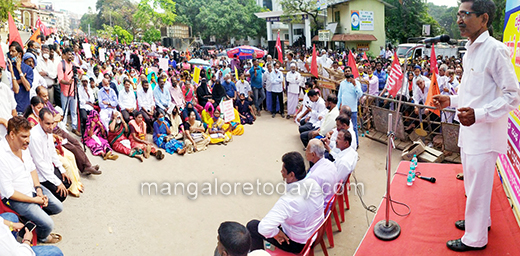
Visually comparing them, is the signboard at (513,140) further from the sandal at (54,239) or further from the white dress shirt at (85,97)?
the white dress shirt at (85,97)

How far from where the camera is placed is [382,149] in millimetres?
7867

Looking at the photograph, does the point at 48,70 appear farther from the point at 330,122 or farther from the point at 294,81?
the point at 294,81

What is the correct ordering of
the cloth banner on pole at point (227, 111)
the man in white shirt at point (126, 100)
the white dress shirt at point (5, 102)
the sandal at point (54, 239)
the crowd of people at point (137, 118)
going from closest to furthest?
the crowd of people at point (137, 118) < the sandal at point (54, 239) < the white dress shirt at point (5, 102) < the man in white shirt at point (126, 100) < the cloth banner on pole at point (227, 111)

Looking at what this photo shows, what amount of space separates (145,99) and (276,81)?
411 cm

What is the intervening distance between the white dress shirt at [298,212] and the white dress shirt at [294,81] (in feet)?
25.6

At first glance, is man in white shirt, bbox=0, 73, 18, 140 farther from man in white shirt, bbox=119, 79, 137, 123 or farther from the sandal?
man in white shirt, bbox=119, 79, 137, 123

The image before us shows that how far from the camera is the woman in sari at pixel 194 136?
26.4 feet

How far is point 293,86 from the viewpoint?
36.3 ft

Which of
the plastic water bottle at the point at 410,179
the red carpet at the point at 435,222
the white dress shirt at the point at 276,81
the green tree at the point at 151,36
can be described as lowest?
the red carpet at the point at 435,222

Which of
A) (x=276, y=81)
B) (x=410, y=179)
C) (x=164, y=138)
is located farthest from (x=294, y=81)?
(x=410, y=179)

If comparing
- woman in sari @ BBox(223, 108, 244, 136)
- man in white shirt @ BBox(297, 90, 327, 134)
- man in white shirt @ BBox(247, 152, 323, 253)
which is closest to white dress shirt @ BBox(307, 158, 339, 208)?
man in white shirt @ BBox(247, 152, 323, 253)

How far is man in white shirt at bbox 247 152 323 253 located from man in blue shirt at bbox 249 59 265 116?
7.88 metres

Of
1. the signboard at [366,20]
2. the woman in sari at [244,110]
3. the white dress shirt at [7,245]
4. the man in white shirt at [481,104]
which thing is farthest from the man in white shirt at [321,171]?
the signboard at [366,20]

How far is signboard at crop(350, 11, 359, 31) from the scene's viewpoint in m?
30.1
